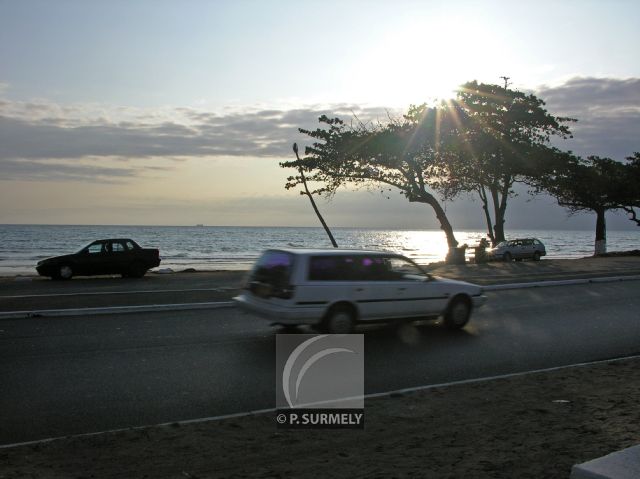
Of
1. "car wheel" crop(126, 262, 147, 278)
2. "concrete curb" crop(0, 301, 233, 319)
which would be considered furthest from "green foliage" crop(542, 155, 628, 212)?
"concrete curb" crop(0, 301, 233, 319)

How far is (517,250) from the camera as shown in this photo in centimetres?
4550

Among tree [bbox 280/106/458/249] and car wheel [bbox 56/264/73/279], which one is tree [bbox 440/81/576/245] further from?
car wheel [bbox 56/264/73/279]

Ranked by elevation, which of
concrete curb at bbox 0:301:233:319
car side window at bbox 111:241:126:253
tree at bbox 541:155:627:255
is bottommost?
concrete curb at bbox 0:301:233:319

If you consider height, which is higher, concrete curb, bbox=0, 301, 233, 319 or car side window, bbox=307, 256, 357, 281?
car side window, bbox=307, 256, 357, 281

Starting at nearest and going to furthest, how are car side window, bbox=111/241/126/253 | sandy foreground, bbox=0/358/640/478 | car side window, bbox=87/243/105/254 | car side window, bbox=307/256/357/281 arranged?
sandy foreground, bbox=0/358/640/478 < car side window, bbox=307/256/357/281 < car side window, bbox=87/243/105/254 < car side window, bbox=111/241/126/253

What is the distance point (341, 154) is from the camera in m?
36.7

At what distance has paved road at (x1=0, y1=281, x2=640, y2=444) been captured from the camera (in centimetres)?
674

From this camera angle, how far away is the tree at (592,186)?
158ft

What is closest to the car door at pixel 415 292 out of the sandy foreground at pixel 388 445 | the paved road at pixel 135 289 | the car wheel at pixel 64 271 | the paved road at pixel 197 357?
the paved road at pixel 197 357

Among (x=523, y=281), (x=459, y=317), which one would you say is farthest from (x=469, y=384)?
(x=523, y=281)

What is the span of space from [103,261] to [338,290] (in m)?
16.3

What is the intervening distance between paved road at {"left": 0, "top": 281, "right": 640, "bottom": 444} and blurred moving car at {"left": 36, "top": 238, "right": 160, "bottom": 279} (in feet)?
37.6

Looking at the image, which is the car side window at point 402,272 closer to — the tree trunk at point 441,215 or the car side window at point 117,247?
the car side window at point 117,247

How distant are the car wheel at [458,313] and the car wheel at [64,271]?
A: 16.6 metres
